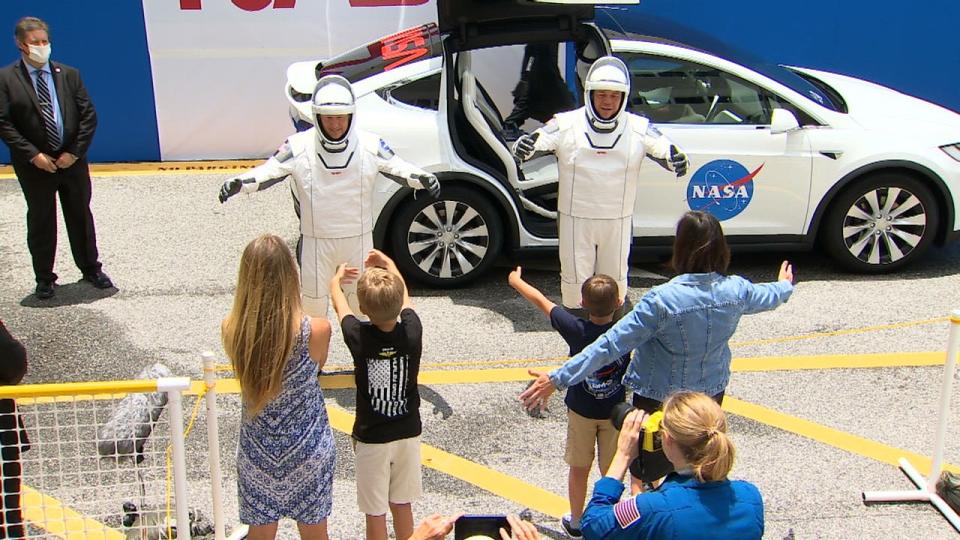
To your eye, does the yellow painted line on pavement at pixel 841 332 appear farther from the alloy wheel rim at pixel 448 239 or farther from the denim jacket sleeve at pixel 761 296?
the denim jacket sleeve at pixel 761 296

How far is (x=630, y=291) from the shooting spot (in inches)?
300

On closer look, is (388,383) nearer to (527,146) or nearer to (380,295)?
(380,295)

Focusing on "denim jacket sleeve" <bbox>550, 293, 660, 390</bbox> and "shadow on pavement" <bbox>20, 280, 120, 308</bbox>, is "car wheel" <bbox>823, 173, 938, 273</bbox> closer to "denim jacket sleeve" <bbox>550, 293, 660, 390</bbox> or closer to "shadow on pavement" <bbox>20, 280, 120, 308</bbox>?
"denim jacket sleeve" <bbox>550, 293, 660, 390</bbox>

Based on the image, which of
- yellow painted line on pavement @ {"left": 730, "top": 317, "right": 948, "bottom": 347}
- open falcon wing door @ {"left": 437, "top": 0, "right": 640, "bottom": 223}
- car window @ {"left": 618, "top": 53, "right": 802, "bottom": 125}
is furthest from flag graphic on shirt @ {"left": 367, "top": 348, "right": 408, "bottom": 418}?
car window @ {"left": 618, "top": 53, "right": 802, "bottom": 125}

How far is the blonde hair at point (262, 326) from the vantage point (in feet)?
11.8

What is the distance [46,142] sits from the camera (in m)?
7.25

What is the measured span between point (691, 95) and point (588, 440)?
3850 millimetres

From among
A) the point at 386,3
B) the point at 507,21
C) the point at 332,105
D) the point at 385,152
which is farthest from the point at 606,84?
the point at 386,3

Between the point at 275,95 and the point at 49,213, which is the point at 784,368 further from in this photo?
the point at 275,95

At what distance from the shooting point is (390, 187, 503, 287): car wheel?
24.1ft

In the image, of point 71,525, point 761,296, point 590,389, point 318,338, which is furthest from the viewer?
point 71,525

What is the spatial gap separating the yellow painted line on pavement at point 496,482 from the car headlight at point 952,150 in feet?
14.7

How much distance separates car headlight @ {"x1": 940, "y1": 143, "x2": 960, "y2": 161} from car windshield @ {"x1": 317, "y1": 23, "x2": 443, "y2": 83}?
12.4 ft

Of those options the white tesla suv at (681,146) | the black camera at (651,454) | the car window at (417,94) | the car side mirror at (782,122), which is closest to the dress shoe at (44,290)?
the white tesla suv at (681,146)
